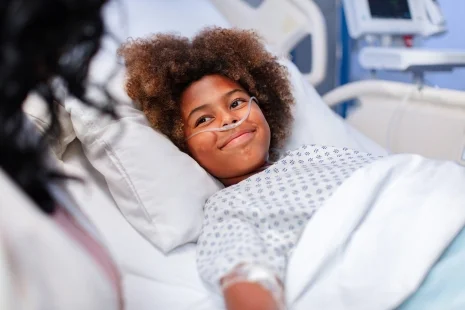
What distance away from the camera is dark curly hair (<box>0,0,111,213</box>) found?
300 millimetres

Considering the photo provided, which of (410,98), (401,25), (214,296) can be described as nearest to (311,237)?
(214,296)

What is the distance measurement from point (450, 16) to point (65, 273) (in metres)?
2.36

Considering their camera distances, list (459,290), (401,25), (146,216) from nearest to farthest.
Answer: (459,290), (146,216), (401,25)

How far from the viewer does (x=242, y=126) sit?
1.29 meters

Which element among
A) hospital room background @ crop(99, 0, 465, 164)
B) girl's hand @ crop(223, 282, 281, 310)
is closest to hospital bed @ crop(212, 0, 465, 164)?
hospital room background @ crop(99, 0, 465, 164)

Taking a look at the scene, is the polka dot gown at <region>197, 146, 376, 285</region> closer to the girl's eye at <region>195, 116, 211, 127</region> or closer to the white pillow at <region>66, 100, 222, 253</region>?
the white pillow at <region>66, 100, 222, 253</region>

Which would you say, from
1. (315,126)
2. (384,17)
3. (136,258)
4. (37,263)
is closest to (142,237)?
(136,258)

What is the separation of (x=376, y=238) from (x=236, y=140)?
0.43m

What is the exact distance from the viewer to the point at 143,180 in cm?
116

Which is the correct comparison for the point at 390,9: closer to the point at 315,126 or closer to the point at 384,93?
the point at 384,93

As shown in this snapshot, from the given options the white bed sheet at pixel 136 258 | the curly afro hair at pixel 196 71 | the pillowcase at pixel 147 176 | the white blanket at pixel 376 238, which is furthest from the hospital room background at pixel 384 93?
the white blanket at pixel 376 238

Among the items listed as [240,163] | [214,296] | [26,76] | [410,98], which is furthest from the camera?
[410,98]

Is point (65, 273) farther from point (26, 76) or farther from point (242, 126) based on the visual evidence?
Result: point (242, 126)

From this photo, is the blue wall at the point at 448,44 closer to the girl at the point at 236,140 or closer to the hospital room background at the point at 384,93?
the hospital room background at the point at 384,93
